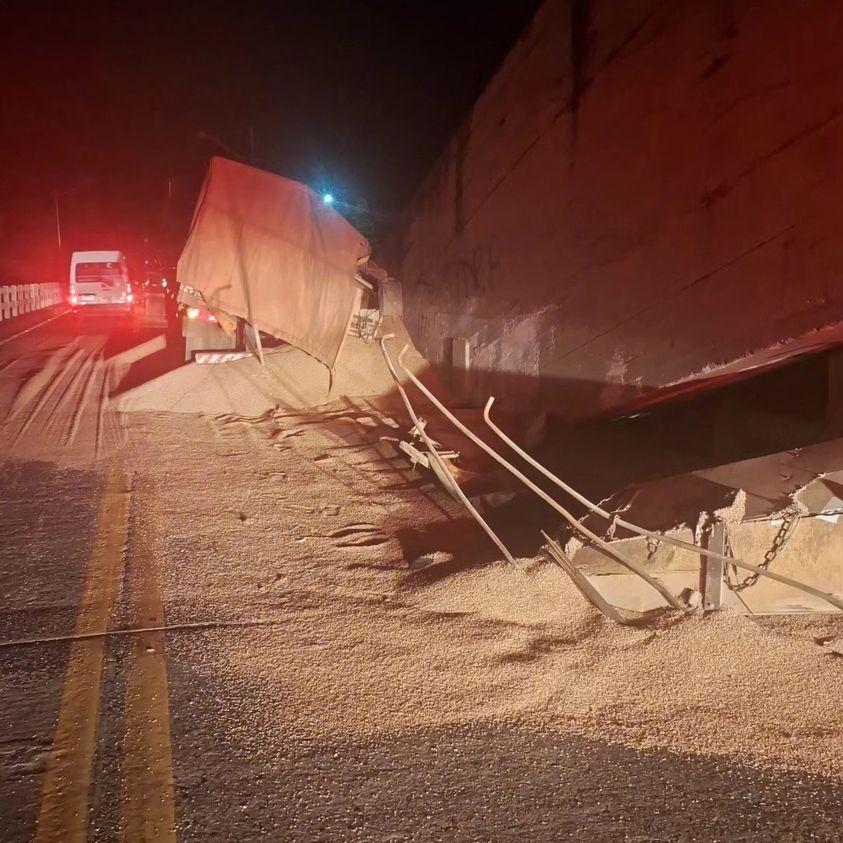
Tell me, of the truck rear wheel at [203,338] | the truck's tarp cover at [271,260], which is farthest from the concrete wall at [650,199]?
the truck rear wheel at [203,338]

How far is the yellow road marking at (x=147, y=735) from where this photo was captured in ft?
9.54

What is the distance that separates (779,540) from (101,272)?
23.9m

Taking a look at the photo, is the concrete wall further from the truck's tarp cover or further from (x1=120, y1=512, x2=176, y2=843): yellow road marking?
(x1=120, y1=512, x2=176, y2=843): yellow road marking

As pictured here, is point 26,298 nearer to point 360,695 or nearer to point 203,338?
point 203,338

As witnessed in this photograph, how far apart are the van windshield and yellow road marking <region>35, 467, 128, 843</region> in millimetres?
20949

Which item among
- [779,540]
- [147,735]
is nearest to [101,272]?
[147,735]

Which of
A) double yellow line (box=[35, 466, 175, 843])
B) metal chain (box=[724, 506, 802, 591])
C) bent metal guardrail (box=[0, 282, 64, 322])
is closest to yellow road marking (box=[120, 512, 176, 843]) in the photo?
double yellow line (box=[35, 466, 175, 843])

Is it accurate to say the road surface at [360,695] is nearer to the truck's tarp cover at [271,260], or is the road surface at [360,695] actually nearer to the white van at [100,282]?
the truck's tarp cover at [271,260]

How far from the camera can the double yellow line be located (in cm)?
291

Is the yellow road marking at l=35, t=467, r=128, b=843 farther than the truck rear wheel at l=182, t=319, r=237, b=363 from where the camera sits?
No

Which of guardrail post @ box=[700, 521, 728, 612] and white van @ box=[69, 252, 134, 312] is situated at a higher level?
white van @ box=[69, 252, 134, 312]

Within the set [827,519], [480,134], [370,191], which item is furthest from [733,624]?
[370,191]

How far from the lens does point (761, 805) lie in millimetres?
3088

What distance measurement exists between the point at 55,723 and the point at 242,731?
812mm
